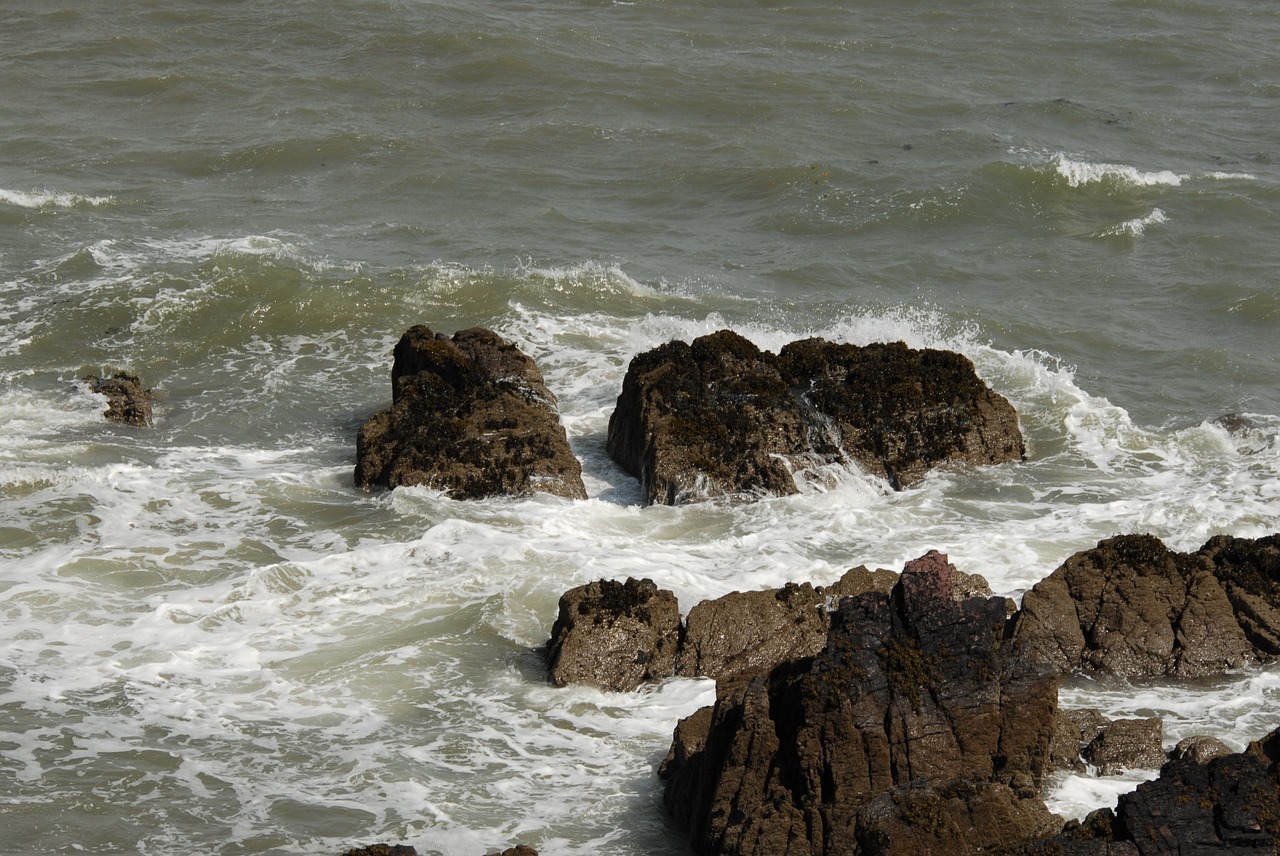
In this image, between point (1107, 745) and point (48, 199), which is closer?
point (1107, 745)

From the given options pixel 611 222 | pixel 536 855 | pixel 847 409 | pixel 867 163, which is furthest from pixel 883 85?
pixel 536 855

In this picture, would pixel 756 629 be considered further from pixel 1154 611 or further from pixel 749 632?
pixel 1154 611

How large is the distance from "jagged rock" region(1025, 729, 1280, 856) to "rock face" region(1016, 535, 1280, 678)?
140 inches

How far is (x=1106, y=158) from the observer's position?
98.7 feet

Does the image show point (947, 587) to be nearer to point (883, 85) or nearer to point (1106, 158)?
point (1106, 158)

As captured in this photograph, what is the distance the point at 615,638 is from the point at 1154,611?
4656 millimetres

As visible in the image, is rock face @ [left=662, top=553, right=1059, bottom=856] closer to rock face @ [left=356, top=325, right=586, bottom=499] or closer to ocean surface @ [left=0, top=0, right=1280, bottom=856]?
ocean surface @ [left=0, top=0, right=1280, bottom=856]

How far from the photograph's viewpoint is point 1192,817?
871cm

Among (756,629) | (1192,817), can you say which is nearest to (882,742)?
(1192,817)

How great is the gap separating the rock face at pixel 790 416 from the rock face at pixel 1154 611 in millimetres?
3876

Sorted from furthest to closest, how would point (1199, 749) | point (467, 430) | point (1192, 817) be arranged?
1. point (467, 430)
2. point (1199, 749)
3. point (1192, 817)

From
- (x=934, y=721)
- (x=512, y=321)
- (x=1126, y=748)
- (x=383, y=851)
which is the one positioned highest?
(x=512, y=321)

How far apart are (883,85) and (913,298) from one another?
12505mm

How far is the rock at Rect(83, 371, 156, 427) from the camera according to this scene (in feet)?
60.9
